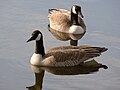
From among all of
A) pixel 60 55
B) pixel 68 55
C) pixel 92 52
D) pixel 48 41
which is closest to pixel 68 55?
pixel 68 55

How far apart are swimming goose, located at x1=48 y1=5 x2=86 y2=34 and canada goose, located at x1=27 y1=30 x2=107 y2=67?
265 cm

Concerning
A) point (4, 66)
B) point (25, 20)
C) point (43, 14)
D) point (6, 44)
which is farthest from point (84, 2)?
point (4, 66)

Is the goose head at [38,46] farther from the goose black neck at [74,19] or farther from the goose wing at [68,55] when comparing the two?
the goose black neck at [74,19]

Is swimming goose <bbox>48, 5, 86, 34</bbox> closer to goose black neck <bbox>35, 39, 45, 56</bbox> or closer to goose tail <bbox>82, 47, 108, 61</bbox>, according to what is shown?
goose tail <bbox>82, 47, 108, 61</bbox>

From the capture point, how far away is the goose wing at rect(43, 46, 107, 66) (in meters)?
8.94

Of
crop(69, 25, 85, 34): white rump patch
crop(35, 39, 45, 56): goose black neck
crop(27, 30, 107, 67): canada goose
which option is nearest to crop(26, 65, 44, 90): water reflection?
crop(27, 30, 107, 67): canada goose

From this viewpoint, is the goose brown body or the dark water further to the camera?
the goose brown body

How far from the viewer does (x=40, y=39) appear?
9016 millimetres

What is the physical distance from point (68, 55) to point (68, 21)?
326 cm

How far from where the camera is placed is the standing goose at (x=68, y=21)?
1180 cm

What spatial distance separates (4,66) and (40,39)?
0.93 metres

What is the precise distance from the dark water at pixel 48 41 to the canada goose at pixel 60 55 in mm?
206

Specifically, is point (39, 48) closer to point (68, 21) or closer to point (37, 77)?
point (37, 77)

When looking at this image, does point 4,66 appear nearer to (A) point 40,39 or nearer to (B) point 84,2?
(A) point 40,39
